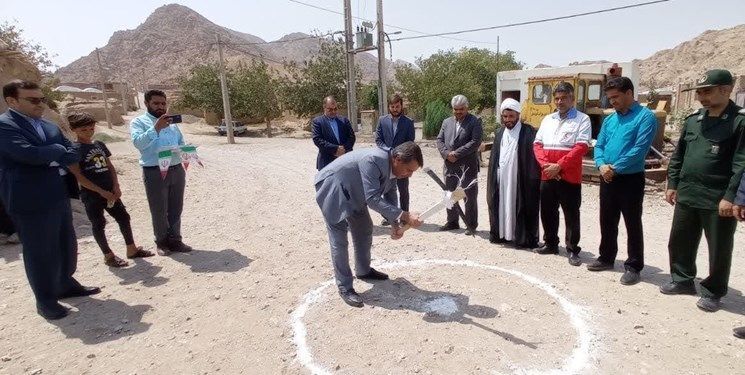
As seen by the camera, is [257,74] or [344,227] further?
[257,74]

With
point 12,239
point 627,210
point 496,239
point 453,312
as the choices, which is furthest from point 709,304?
point 12,239

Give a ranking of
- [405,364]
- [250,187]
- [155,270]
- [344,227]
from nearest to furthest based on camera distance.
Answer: [405,364] < [344,227] < [155,270] < [250,187]

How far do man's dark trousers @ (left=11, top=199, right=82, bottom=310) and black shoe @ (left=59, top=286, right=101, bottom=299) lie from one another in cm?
17

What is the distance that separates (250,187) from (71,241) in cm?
579

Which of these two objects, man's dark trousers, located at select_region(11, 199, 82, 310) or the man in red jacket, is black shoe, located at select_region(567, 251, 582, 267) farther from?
man's dark trousers, located at select_region(11, 199, 82, 310)

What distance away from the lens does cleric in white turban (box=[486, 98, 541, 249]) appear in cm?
499

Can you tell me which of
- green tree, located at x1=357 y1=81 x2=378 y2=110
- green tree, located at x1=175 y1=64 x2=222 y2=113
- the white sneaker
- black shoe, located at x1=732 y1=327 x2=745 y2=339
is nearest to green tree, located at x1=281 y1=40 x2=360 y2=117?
green tree, located at x1=175 y1=64 x2=222 y2=113

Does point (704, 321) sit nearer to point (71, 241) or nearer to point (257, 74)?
point (71, 241)

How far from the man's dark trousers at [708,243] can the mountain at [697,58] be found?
63.4m

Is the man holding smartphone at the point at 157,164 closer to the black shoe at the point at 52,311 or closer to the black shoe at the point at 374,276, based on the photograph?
the black shoe at the point at 52,311

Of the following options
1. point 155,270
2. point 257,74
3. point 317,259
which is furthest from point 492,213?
point 257,74

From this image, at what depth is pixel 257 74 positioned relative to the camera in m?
28.2

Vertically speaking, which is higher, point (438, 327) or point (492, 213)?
point (492, 213)

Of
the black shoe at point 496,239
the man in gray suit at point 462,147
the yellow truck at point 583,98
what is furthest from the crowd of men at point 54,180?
the yellow truck at point 583,98
